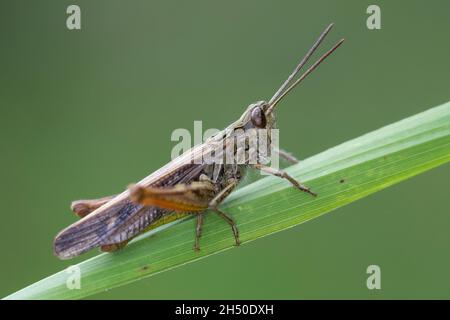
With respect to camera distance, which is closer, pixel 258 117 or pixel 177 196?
pixel 177 196

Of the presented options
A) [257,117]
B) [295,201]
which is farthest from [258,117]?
[295,201]

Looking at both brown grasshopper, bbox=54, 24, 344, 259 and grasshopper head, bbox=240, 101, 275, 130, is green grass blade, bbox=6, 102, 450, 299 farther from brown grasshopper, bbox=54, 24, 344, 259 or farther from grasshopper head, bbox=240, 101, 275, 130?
grasshopper head, bbox=240, 101, 275, 130

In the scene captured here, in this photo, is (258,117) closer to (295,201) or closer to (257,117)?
(257,117)

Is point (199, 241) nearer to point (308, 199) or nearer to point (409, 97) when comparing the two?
point (308, 199)

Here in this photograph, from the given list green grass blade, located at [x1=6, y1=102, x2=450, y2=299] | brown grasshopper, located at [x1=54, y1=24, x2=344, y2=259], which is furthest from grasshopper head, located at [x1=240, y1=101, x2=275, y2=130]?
green grass blade, located at [x1=6, y1=102, x2=450, y2=299]

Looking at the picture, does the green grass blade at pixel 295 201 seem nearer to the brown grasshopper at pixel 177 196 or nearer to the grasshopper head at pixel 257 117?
the brown grasshopper at pixel 177 196

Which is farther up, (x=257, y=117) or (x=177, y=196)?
(x=257, y=117)
